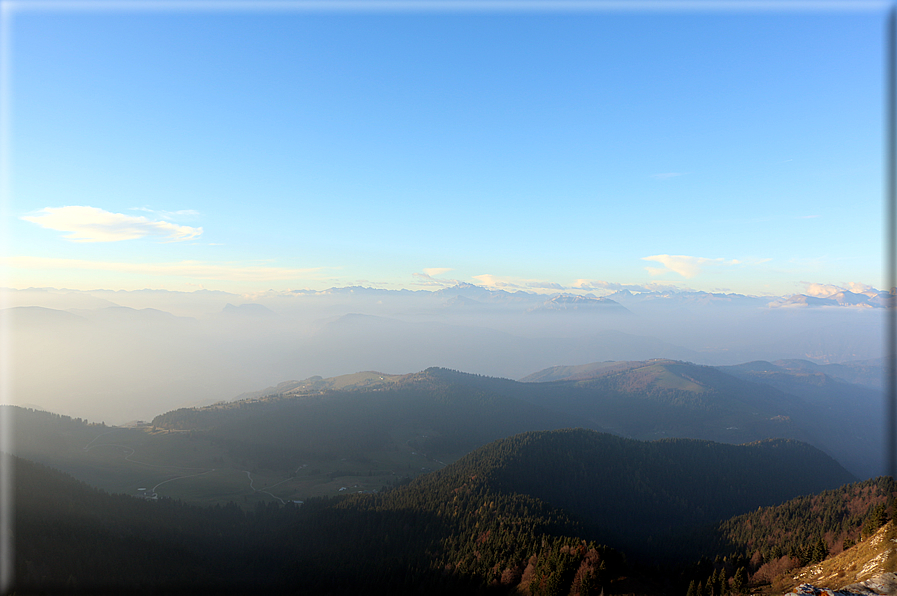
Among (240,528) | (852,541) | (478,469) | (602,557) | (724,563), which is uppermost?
(852,541)

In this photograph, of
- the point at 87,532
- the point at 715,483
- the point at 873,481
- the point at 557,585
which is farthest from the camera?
the point at 715,483

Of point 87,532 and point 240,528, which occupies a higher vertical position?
point 87,532

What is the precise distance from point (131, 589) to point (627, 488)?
146 metres

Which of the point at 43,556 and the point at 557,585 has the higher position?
the point at 557,585

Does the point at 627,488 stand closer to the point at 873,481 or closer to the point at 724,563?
the point at 873,481

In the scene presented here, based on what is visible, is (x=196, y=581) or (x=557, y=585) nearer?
(x=557, y=585)

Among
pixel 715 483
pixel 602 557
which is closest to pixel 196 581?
pixel 602 557

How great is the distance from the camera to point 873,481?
98.5 m

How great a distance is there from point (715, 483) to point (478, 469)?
10447cm

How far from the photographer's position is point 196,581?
76.1 m

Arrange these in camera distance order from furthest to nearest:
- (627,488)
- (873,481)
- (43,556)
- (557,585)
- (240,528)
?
(627,488), (240,528), (873,481), (43,556), (557,585)

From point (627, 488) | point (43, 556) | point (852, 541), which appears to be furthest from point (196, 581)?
point (627, 488)

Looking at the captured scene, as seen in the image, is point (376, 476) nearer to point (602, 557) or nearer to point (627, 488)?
point (627, 488)

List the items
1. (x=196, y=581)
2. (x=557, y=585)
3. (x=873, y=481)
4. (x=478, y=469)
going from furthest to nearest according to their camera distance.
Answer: (x=478, y=469) → (x=873, y=481) → (x=196, y=581) → (x=557, y=585)
